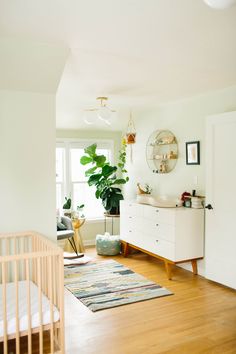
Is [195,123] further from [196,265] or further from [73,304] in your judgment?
[73,304]

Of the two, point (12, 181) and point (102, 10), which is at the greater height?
point (102, 10)

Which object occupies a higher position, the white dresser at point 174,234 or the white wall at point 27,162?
the white wall at point 27,162

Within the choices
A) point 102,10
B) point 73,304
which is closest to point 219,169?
point 73,304

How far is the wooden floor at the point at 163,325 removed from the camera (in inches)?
105

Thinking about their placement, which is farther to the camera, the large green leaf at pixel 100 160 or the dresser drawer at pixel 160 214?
the large green leaf at pixel 100 160

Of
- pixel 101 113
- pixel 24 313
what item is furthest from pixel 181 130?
pixel 24 313

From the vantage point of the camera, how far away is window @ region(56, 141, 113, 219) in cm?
600

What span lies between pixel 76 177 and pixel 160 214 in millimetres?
2245

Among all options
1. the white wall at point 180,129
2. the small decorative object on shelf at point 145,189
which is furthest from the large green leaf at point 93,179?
the small decorative object on shelf at point 145,189

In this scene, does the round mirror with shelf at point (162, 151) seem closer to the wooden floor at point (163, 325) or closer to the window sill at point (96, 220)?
the window sill at point (96, 220)

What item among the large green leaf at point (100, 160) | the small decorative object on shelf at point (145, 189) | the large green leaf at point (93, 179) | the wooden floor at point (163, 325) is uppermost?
the large green leaf at point (100, 160)

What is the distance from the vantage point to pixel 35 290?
8.82 feet

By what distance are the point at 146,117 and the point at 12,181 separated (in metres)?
3.06

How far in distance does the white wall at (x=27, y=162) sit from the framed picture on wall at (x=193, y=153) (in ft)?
6.87
